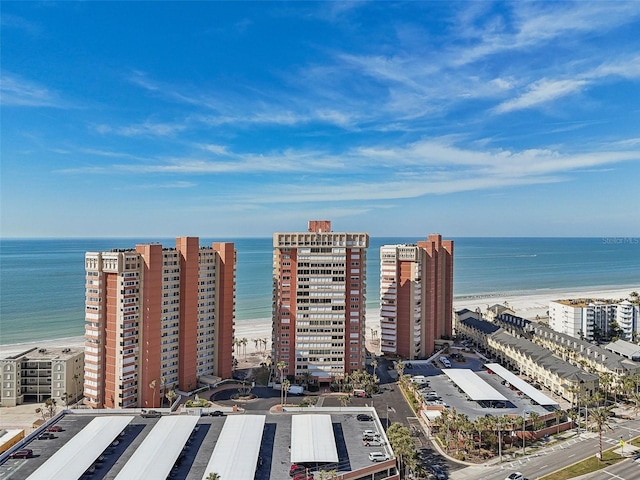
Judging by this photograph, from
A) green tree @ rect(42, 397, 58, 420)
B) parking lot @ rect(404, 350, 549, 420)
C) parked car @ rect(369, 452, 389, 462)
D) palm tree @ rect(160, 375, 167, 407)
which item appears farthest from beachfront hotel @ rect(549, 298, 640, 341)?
green tree @ rect(42, 397, 58, 420)

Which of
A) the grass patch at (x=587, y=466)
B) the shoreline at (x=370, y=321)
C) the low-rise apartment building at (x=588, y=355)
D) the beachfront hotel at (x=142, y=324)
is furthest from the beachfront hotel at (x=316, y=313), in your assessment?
the low-rise apartment building at (x=588, y=355)

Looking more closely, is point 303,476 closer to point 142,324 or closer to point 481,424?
point 481,424

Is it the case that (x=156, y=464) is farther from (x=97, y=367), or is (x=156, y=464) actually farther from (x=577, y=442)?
(x=577, y=442)

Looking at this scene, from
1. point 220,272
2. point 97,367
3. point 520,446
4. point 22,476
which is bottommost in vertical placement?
point 520,446

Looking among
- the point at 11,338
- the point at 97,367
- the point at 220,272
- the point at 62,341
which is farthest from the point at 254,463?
the point at 11,338

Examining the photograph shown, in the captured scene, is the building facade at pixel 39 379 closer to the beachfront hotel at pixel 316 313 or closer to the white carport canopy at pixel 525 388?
the beachfront hotel at pixel 316 313

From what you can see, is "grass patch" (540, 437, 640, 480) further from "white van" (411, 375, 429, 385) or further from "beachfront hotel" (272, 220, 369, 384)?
"beachfront hotel" (272, 220, 369, 384)
